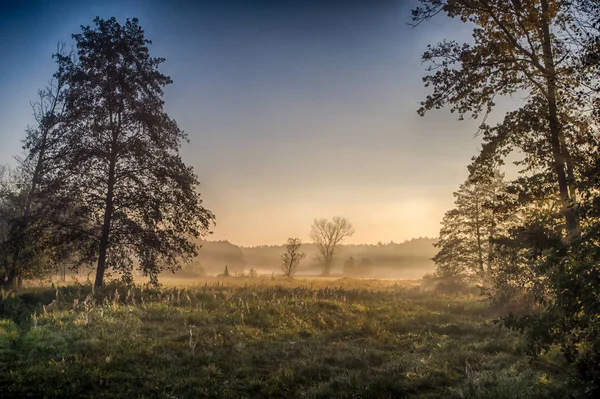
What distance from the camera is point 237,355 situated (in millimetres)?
9719

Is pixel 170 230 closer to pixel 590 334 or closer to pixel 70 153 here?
pixel 70 153

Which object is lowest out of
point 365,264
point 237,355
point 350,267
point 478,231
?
point 350,267

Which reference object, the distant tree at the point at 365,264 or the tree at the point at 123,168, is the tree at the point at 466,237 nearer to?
the tree at the point at 123,168

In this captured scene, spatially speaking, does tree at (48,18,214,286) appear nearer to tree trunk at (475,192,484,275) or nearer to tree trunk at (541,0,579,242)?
tree trunk at (541,0,579,242)

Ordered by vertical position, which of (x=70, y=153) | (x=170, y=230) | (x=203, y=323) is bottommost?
(x=203, y=323)

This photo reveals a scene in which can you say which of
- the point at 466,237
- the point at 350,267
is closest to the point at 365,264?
the point at 350,267

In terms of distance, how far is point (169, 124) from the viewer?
60.0 feet

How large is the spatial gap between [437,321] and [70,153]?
20.0 meters

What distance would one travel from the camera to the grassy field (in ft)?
23.4

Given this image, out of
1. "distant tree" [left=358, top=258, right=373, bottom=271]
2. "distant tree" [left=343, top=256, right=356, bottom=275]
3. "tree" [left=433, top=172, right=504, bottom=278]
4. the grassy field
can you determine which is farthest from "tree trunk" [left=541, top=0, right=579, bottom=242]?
"distant tree" [left=358, top=258, right=373, bottom=271]

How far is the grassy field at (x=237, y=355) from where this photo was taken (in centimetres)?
714

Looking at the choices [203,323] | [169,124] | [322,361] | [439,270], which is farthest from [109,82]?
[439,270]

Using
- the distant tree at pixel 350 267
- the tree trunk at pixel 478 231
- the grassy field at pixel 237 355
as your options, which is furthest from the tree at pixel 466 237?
the distant tree at pixel 350 267

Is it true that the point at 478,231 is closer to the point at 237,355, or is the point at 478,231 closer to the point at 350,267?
the point at 237,355
